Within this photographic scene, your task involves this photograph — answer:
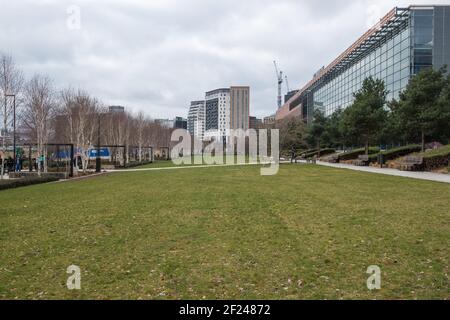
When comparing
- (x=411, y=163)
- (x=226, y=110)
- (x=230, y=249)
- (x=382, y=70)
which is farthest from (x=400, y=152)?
(x=226, y=110)

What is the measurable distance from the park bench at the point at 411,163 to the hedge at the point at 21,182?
2732cm

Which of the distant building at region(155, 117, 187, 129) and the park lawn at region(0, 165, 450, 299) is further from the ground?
the distant building at region(155, 117, 187, 129)

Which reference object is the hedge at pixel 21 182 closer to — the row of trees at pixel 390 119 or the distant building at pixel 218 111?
the row of trees at pixel 390 119

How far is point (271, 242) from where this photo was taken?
6680mm

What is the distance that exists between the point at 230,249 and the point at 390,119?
1445 inches

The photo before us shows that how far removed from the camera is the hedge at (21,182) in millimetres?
18656

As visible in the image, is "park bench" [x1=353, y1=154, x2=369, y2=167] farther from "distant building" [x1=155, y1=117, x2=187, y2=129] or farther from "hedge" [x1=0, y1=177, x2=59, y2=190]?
"distant building" [x1=155, y1=117, x2=187, y2=129]

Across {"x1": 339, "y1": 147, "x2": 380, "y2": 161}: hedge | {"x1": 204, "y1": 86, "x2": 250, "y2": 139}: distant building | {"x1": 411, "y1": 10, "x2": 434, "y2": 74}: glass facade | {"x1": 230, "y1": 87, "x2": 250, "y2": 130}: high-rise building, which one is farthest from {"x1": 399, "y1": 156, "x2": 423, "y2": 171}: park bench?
{"x1": 230, "y1": 87, "x2": 250, "y2": 130}: high-rise building

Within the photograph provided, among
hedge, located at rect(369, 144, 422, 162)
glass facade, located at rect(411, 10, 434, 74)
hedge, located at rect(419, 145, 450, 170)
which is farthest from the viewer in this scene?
glass facade, located at rect(411, 10, 434, 74)

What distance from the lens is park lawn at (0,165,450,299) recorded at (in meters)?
4.52

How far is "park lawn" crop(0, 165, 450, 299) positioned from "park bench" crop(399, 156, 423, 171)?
16.1 m

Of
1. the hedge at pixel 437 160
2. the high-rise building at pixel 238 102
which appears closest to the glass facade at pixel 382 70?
the hedge at pixel 437 160
